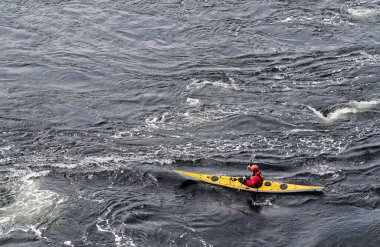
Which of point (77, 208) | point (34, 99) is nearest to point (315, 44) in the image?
point (34, 99)

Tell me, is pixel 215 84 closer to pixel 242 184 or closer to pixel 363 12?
pixel 242 184

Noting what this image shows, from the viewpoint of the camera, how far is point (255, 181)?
23703 millimetres

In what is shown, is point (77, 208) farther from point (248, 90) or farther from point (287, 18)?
point (287, 18)

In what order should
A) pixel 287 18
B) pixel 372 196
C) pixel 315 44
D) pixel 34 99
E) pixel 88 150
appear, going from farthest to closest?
pixel 287 18 < pixel 315 44 < pixel 34 99 < pixel 88 150 < pixel 372 196

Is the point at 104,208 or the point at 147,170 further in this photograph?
the point at 147,170

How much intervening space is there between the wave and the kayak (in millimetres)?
6460

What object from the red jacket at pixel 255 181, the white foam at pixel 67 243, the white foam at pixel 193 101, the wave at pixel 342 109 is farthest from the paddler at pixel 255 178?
the white foam at pixel 193 101

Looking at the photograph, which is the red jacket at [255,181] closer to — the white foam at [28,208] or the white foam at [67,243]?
the white foam at [67,243]

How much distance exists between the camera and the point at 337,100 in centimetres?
3067

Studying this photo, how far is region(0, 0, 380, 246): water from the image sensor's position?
2291 cm

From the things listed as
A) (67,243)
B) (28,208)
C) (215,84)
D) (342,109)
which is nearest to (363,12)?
(342,109)

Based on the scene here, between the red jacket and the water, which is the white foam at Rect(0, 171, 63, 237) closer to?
the water

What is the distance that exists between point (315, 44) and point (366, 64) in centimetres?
436

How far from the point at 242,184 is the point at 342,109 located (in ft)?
28.9
